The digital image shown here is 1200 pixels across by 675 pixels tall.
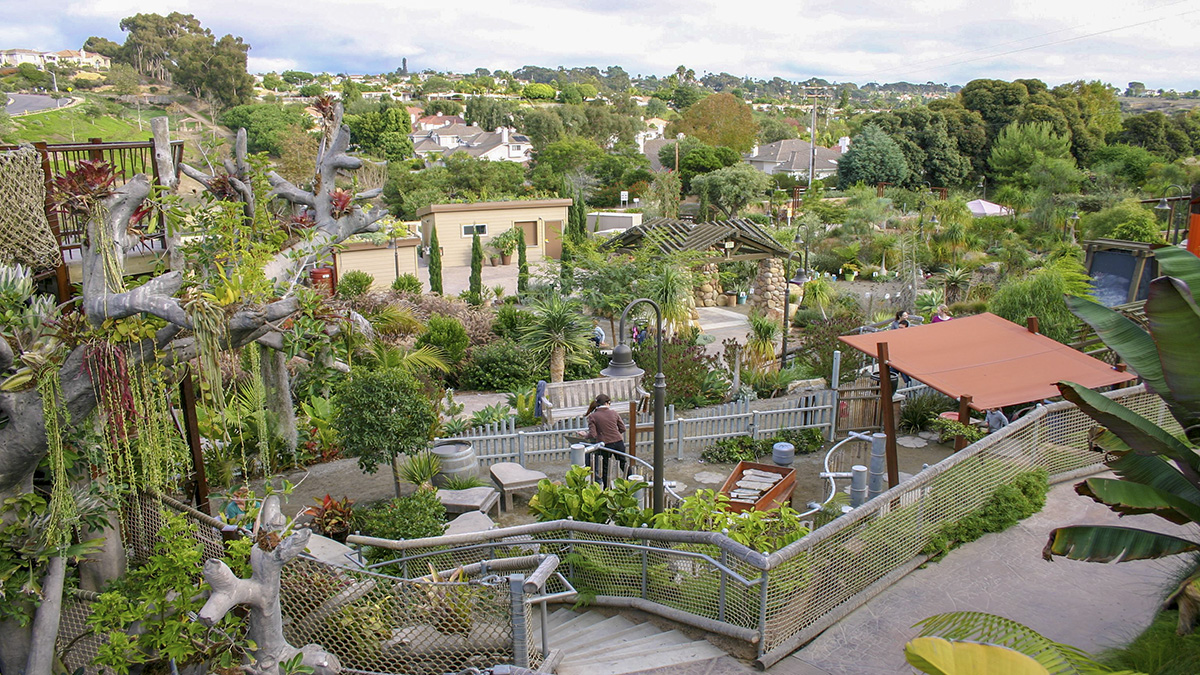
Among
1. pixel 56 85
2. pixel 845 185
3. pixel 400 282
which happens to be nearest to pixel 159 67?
pixel 56 85

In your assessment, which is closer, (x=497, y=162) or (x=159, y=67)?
(x=497, y=162)

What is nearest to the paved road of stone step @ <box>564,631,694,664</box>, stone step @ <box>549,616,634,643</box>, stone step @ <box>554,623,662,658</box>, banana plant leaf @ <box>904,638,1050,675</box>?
stone step @ <box>549,616,634,643</box>

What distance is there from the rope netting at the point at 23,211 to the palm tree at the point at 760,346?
12481mm

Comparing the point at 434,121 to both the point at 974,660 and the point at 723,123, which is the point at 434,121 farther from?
the point at 974,660

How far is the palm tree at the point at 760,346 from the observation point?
16500mm

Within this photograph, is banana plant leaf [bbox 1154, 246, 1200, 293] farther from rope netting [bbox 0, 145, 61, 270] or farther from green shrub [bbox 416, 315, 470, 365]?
green shrub [bbox 416, 315, 470, 365]

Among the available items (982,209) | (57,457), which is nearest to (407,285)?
(57,457)

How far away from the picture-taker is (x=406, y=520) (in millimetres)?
8430

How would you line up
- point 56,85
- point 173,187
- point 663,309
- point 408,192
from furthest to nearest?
1. point 56,85
2. point 408,192
3. point 663,309
4. point 173,187

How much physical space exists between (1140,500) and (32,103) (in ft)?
308

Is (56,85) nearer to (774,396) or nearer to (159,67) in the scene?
(159,67)

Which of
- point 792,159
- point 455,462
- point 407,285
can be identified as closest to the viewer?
point 455,462

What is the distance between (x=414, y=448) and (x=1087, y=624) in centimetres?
718

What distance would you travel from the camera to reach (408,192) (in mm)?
49469
